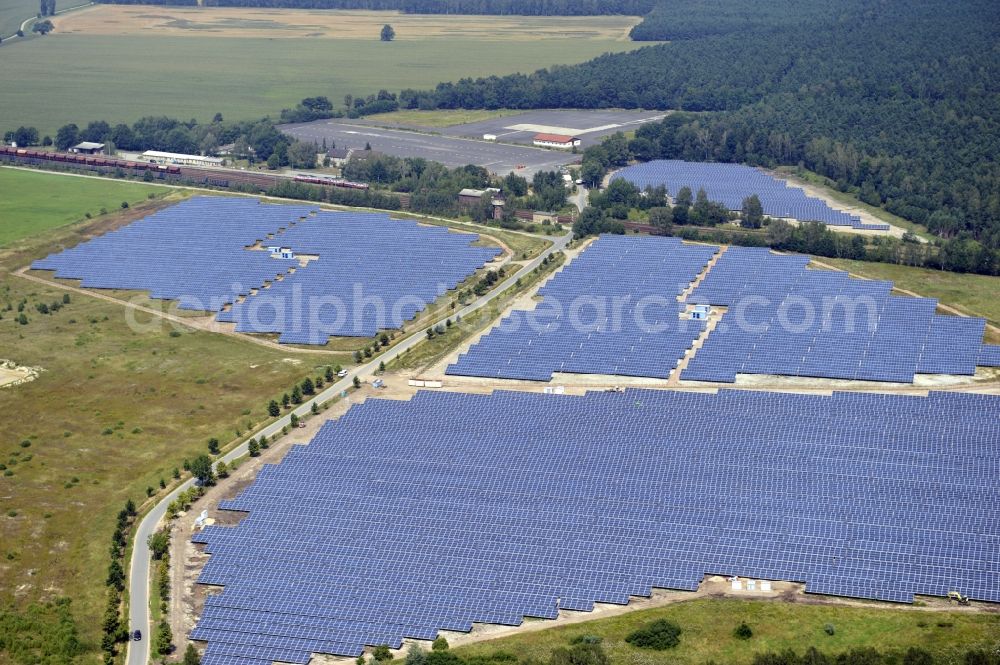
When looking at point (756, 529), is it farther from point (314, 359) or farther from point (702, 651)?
point (314, 359)

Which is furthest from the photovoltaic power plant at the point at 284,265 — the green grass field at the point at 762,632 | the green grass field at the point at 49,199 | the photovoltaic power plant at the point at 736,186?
the green grass field at the point at 762,632

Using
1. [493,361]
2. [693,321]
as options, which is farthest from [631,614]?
[693,321]

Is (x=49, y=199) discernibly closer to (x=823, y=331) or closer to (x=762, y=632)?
(x=823, y=331)

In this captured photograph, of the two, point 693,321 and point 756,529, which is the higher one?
point 693,321

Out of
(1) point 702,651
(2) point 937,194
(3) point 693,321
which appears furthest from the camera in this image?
(2) point 937,194

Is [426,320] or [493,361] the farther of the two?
[426,320]

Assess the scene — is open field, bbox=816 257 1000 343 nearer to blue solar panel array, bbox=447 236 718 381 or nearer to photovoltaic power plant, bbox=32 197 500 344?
blue solar panel array, bbox=447 236 718 381
